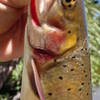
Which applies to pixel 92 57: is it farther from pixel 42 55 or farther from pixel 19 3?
pixel 42 55

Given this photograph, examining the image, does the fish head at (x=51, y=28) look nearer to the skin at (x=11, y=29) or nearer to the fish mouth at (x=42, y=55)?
the fish mouth at (x=42, y=55)

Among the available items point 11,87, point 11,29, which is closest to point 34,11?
point 11,29

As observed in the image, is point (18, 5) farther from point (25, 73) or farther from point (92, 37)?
point (92, 37)

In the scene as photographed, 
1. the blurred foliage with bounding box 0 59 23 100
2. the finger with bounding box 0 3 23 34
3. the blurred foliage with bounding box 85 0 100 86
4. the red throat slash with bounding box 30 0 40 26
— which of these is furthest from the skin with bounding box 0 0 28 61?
the blurred foliage with bounding box 0 59 23 100

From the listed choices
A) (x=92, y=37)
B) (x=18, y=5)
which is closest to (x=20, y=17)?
(x=18, y=5)

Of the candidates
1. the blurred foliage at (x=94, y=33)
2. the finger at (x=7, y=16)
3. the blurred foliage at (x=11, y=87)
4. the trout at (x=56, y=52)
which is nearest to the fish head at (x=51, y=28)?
the trout at (x=56, y=52)
